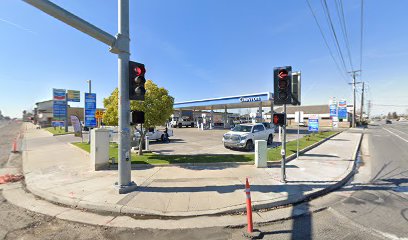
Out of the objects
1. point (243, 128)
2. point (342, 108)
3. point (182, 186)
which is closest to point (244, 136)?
point (243, 128)

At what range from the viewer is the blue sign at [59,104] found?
3302cm

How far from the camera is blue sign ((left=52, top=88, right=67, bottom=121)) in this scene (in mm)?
33022

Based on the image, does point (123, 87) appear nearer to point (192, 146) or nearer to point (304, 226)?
point (304, 226)

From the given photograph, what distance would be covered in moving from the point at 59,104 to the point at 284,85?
36687 millimetres

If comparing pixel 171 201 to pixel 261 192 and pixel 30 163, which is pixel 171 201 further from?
pixel 30 163

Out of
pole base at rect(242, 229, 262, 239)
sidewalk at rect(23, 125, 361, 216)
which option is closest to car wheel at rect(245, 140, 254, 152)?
sidewalk at rect(23, 125, 361, 216)

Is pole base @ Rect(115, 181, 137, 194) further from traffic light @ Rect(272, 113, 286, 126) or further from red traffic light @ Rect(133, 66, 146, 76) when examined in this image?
traffic light @ Rect(272, 113, 286, 126)

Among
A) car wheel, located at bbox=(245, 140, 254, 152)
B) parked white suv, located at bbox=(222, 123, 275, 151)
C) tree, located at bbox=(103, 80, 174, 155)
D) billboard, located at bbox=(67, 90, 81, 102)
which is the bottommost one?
car wheel, located at bbox=(245, 140, 254, 152)

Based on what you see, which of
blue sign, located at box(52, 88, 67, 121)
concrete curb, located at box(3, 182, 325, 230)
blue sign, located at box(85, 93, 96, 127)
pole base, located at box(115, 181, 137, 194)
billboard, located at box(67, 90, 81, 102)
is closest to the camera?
concrete curb, located at box(3, 182, 325, 230)

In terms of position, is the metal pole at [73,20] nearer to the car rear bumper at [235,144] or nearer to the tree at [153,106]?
the tree at [153,106]

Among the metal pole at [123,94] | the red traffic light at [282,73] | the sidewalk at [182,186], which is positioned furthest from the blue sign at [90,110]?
the red traffic light at [282,73]

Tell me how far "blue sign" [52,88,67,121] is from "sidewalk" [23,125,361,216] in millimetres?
27688

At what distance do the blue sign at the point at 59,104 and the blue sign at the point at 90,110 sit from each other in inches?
865

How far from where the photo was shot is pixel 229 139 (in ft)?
46.4
